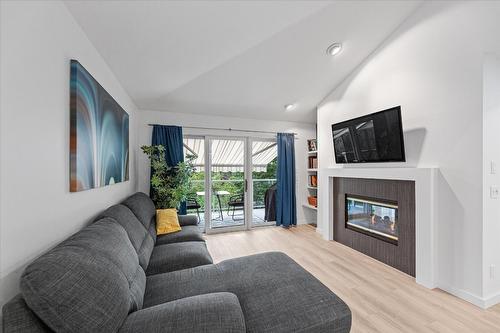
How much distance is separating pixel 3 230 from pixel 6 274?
0.20m

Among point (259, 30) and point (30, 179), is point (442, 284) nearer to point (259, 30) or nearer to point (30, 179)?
point (259, 30)

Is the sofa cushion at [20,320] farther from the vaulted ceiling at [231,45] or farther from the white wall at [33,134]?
the vaulted ceiling at [231,45]

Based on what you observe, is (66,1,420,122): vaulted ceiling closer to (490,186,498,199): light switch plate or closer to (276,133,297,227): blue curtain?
(276,133,297,227): blue curtain

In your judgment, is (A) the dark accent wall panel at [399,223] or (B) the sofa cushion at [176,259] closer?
(B) the sofa cushion at [176,259]

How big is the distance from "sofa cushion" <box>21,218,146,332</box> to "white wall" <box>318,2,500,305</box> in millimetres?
2860

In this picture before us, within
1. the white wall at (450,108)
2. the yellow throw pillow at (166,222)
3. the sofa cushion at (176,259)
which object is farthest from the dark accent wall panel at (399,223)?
the yellow throw pillow at (166,222)

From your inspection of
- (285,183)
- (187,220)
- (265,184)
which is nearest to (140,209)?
(187,220)

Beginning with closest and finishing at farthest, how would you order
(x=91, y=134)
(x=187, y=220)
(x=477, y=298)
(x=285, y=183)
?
(x=91, y=134)
(x=477, y=298)
(x=187, y=220)
(x=285, y=183)

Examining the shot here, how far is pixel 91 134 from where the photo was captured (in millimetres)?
1655

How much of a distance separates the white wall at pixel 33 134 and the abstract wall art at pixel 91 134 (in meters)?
0.05

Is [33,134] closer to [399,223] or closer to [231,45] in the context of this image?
[231,45]

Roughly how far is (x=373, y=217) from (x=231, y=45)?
295 centimetres

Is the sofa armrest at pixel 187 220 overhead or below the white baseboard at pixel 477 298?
overhead

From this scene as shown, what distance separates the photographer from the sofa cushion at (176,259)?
1816mm
